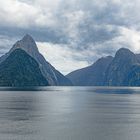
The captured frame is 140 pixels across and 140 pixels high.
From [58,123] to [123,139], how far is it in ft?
99.0

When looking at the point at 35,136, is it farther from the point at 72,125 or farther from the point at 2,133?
the point at 72,125

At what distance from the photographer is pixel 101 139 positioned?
77000mm

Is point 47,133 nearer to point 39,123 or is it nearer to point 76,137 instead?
point 76,137

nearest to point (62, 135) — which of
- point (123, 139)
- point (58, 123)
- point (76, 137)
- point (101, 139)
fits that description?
point (76, 137)

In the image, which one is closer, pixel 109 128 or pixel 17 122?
pixel 109 128

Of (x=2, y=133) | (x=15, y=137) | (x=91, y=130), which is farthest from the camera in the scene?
(x=91, y=130)

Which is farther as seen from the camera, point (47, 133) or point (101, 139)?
point (47, 133)

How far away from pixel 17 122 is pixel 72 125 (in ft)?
60.0

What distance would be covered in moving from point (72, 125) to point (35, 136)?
21.4 meters

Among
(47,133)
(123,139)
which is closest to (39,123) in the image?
(47,133)

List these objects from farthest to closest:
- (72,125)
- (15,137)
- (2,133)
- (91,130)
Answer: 1. (72,125)
2. (91,130)
3. (2,133)
4. (15,137)

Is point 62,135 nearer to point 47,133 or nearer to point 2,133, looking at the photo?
point 47,133

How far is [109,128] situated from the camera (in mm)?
93750

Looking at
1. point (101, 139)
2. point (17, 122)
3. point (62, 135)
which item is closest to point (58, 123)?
point (17, 122)
